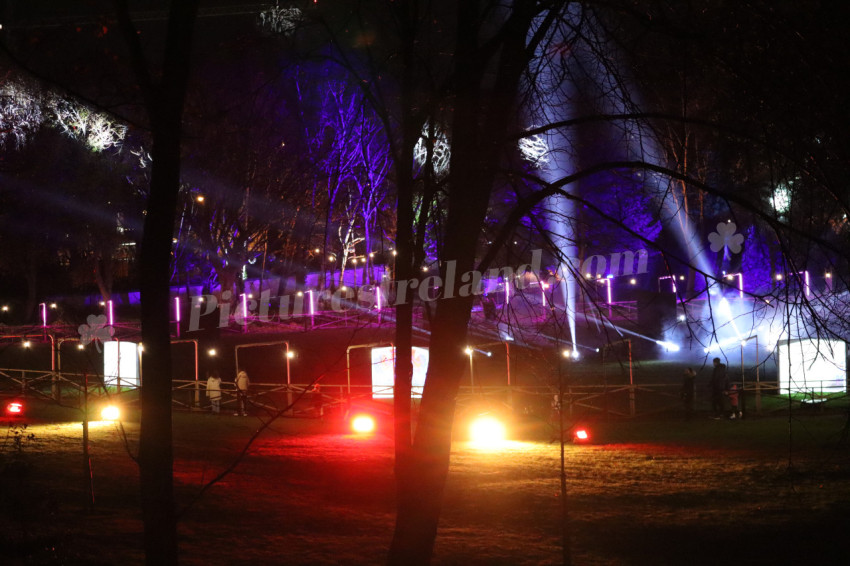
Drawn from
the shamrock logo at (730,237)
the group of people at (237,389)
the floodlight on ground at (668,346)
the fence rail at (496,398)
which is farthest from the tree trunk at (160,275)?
the floodlight on ground at (668,346)

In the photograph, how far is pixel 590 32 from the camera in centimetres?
610

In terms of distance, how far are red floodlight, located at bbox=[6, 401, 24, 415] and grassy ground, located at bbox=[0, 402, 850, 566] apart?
6.03 feet

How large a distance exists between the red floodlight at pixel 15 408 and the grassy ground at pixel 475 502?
184 cm

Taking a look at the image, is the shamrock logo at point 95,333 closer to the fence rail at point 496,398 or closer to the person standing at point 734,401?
the fence rail at point 496,398

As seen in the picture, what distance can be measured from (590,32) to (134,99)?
3757 mm

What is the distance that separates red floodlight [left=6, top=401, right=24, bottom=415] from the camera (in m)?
19.3

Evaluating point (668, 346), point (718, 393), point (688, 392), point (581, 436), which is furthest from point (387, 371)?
point (668, 346)

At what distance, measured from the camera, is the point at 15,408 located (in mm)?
19750

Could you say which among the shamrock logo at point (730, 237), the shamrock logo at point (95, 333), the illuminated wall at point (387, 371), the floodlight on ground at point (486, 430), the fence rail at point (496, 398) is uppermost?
the shamrock logo at point (730, 237)

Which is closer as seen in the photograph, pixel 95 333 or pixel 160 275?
pixel 160 275

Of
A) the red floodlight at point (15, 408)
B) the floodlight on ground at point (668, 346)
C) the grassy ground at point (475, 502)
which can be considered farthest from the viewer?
the floodlight on ground at point (668, 346)

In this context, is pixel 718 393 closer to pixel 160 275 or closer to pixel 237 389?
pixel 237 389

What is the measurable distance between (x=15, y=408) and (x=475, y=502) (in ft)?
45.7

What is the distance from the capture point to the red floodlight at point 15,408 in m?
19.3
